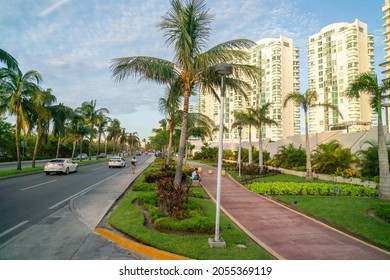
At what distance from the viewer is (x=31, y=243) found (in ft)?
21.2

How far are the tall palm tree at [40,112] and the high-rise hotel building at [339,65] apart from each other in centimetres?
7694

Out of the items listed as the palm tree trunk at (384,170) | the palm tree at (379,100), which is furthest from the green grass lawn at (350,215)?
the palm tree at (379,100)

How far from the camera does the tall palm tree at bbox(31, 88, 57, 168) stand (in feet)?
78.5

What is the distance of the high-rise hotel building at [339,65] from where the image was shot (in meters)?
84.1

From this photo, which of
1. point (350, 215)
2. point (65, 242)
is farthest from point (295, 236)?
point (65, 242)

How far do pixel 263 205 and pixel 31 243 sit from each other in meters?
9.56

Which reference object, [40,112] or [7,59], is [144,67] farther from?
[40,112]

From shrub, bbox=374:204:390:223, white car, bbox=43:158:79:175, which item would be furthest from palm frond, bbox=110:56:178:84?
white car, bbox=43:158:79:175

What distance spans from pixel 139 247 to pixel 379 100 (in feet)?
49.4

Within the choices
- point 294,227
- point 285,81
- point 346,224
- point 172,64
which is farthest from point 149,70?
point 285,81

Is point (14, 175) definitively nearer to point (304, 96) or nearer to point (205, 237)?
point (205, 237)

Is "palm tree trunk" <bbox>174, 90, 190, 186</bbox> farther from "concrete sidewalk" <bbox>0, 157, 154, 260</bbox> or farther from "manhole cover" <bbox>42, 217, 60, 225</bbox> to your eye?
"manhole cover" <bbox>42, 217, 60, 225</bbox>

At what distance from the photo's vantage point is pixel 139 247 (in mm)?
6125

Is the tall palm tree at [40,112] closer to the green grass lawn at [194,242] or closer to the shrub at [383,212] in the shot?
the green grass lawn at [194,242]
